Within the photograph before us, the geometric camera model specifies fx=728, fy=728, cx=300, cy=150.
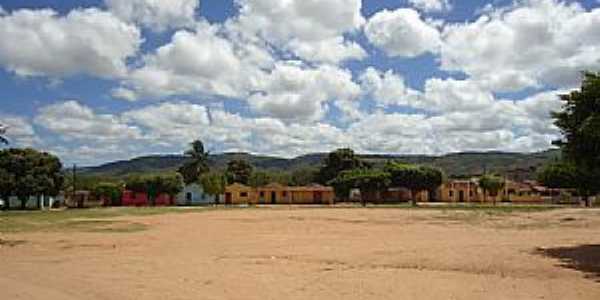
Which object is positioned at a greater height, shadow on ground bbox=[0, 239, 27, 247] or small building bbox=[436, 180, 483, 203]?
small building bbox=[436, 180, 483, 203]

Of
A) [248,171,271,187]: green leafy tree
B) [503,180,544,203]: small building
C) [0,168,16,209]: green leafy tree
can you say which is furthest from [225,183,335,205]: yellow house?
[0,168,16,209]: green leafy tree

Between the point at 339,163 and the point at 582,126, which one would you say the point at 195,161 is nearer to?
the point at 339,163

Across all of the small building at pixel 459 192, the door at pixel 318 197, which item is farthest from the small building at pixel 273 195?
the small building at pixel 459 192

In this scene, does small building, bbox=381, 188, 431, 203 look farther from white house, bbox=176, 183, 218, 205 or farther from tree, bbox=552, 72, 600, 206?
tree, bbox=552, 72, 600, 206

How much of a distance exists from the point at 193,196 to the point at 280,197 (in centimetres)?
1355

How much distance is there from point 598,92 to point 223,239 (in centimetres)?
1765

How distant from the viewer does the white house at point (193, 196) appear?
11075cm

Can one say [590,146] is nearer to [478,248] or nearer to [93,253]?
[478,248]

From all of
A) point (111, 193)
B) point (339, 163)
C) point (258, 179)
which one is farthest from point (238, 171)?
point (111, 193)

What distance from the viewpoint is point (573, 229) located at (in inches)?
1604

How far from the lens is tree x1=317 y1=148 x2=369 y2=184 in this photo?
4756 inches

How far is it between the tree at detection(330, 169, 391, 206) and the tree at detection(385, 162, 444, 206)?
2387mm

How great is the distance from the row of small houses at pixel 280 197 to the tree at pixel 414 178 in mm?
3194

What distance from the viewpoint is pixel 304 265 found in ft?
74.4
